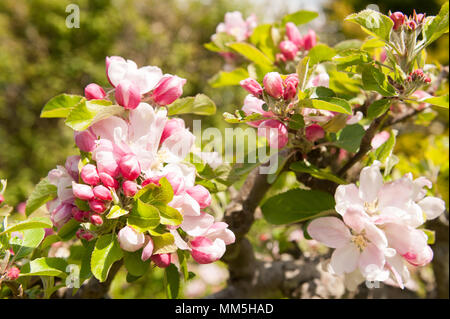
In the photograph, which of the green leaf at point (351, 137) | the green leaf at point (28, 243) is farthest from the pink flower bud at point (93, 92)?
the green leaf at point (351, 137)

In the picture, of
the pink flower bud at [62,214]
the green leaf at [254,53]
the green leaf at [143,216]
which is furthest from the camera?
the green leaf at [254,53]

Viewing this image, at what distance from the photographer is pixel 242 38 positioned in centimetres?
144

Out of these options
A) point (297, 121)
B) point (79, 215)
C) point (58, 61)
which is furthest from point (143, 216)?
point (58, 61)

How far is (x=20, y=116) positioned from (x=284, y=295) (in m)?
5.37

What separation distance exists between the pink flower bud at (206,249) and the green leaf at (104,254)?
146 millimetres

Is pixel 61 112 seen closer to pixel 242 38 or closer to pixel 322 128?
pixel 322 128

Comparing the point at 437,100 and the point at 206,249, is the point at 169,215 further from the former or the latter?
the point at 437,100

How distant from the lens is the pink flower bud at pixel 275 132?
852 millimetres

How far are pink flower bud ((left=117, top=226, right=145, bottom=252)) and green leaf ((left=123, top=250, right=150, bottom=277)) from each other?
77 millimetres

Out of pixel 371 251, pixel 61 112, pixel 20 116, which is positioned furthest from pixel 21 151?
pixel 371 251

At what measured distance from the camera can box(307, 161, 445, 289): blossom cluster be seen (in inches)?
30.5

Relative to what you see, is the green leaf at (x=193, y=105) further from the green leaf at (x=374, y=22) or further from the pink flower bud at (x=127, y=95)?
the green leaf at (x=374, y=22)

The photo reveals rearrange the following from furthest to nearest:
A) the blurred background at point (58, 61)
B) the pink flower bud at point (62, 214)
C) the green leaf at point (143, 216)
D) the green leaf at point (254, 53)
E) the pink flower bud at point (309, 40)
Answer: the blurred background at point (58, 61), the pink flower bud at point (309, 40), the green leaf at point (254, 53), the pink flower bud at point (62, 214), the green leaf at point (143, 216)

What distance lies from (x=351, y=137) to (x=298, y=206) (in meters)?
0.21
